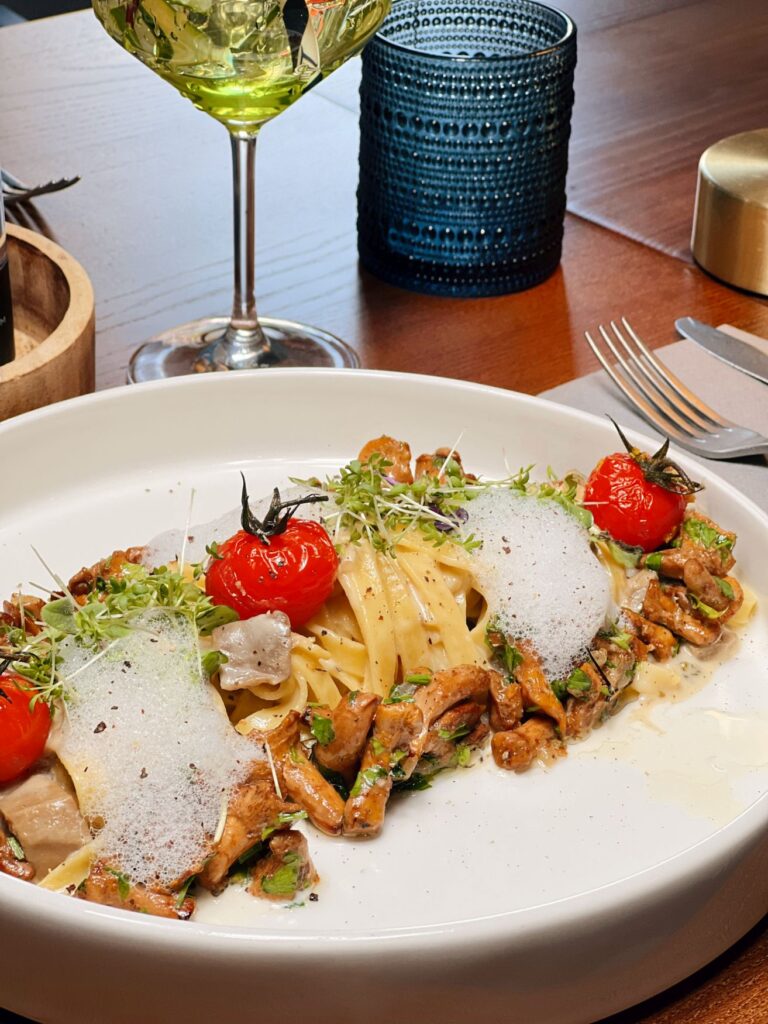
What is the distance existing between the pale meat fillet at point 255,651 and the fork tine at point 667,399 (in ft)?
2.53

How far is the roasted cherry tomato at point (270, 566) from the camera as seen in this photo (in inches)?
48.9

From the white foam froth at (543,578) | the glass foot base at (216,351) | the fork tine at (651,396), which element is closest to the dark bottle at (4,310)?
the glass foot base at (216,351)

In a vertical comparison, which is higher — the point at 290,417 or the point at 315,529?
the point at 315,529

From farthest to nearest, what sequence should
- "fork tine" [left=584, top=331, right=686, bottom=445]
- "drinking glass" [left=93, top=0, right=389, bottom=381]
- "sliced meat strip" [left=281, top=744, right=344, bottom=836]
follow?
"fork tine" [left=584, top=331, right=686, bottom=445]
"drinking glass" [left=93, top=0, right=389, bottom=381]
"sliced meat strip" [left=281, top=744, right=344, bottom=836]

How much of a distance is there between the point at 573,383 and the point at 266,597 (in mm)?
765

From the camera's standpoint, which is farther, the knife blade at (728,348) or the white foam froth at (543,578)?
the knife blade at (728,348)

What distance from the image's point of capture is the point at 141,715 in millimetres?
1131

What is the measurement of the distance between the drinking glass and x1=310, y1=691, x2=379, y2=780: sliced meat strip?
838 millimetres

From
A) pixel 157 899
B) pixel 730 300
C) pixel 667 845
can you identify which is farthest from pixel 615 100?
pixel 157 899

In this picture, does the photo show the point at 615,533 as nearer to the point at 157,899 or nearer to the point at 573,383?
the point at 573,383

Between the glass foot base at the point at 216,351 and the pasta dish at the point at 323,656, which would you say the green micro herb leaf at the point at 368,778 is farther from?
the glass foot base at the point at 216,351

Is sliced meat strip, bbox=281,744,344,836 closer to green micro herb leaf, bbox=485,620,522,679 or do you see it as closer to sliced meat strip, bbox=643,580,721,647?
green micro herb leaf, bbox=485,620,522,679

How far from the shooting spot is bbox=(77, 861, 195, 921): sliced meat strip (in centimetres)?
103

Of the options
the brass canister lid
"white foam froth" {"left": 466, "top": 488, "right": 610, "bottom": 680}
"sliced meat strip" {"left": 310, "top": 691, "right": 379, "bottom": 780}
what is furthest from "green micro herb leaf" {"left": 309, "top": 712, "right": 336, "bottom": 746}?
the brass canister lid
